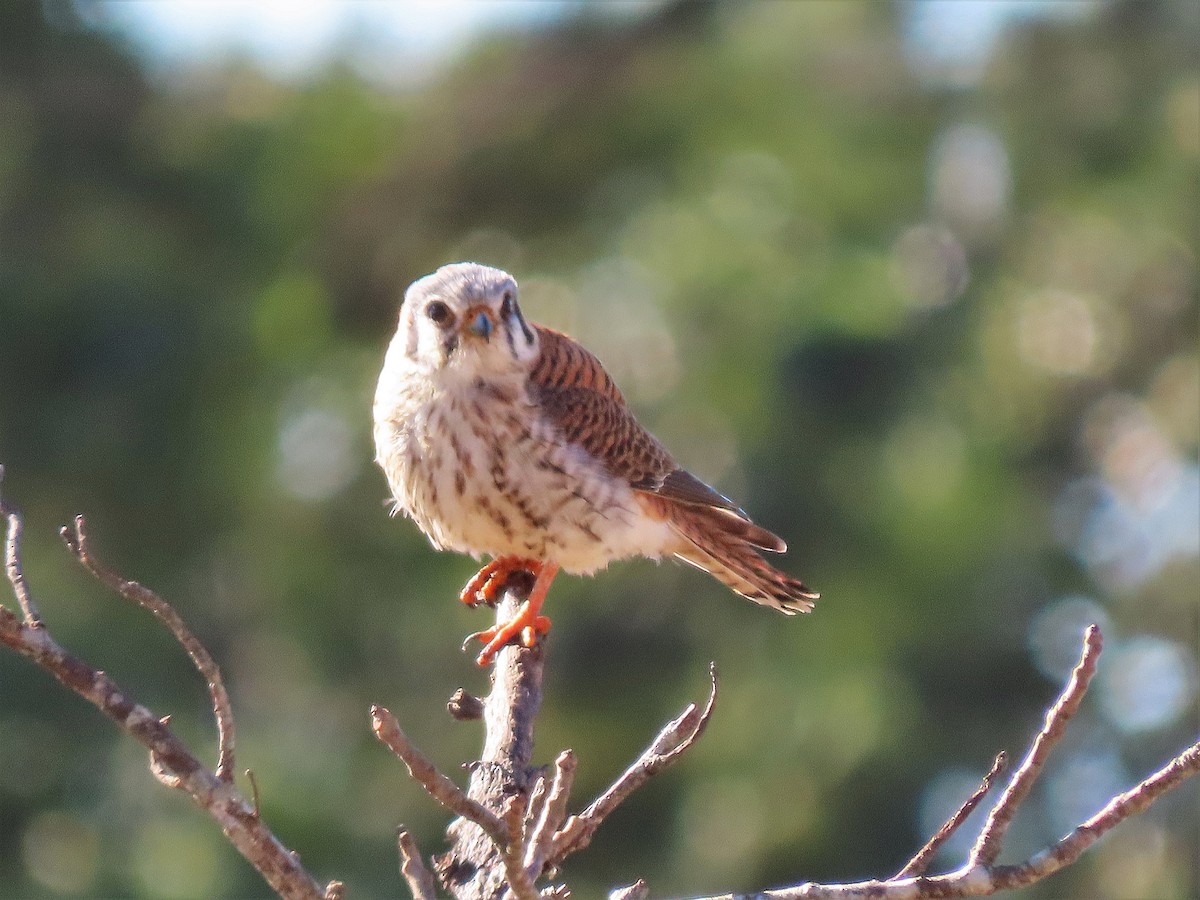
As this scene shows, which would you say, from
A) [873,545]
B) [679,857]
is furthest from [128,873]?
[873,545]

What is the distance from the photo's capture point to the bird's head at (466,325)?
148 inches

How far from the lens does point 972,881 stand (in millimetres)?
2285

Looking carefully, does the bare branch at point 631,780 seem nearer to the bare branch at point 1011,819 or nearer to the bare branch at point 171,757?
the bare branch at point 1011,819

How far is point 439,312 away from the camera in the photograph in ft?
12.4

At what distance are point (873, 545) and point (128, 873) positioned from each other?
341cm

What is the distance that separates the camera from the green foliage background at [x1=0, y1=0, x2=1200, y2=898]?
779cm

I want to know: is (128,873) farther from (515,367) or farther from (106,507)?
(515,367)

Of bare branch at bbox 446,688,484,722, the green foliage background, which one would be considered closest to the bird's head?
bare branch at bbox 446,688,484,722

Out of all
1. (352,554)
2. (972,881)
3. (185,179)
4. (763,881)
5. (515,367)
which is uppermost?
(185,179)

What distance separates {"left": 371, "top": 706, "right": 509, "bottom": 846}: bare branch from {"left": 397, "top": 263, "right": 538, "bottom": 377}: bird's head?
1.80m

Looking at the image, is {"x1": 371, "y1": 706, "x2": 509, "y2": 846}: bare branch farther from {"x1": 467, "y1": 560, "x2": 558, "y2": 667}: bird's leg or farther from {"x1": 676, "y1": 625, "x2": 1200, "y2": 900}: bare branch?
{"x1": 467, "y1": 560, "x2": 558, "y2": 667}: bird's leg

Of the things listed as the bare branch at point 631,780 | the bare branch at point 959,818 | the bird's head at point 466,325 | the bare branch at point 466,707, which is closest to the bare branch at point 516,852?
the bare branch at point 631,780

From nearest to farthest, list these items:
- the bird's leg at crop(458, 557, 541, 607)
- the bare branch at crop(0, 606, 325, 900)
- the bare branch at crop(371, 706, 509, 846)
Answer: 1. the bare branch at crop(371, 706, 509, 846)
2. the bare branch at crop(0, 606, 325, 900)
3. the bird's leg at crop(458, 557, 541, 607)

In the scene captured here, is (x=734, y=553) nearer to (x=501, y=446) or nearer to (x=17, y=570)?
(x=501, y=446)
